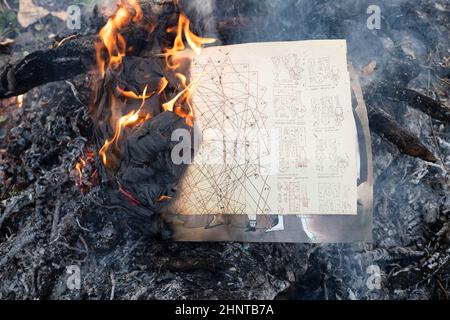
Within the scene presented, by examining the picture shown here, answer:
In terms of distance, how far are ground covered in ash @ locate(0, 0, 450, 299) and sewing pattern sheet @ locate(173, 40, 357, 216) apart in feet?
1.20

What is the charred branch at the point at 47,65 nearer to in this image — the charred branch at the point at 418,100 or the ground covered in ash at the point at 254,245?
the ground covered in ash at the point at 254,245

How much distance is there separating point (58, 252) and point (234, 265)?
4.02 feet

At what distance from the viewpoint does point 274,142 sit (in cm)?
283

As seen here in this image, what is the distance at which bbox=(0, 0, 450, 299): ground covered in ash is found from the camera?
9.70 ft

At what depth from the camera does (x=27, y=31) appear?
3707 mm

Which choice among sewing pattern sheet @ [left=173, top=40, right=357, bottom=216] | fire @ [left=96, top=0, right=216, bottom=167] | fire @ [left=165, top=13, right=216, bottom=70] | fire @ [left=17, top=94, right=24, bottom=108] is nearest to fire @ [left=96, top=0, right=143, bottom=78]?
fire @ [left=96, top=0, right=216, bottom=167]

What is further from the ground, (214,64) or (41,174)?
(214,64)

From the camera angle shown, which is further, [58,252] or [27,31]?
[27,31]

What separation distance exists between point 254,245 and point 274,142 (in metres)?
0.75

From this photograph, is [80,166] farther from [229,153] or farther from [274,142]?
[274,142]

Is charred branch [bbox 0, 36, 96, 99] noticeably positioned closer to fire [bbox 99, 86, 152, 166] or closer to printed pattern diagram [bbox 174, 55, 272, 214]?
fire [bbox 99, 86, 152, 166]

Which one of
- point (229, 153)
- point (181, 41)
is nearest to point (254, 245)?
point (229, 153)
